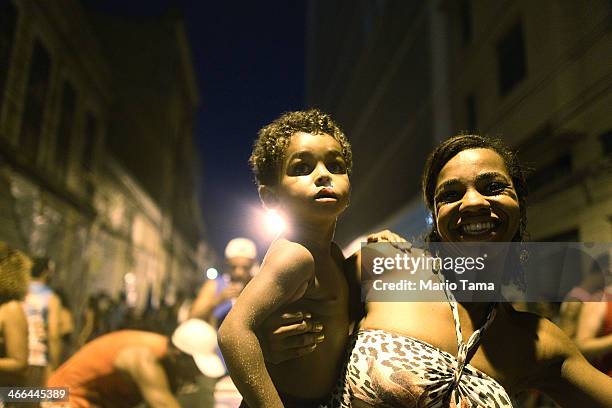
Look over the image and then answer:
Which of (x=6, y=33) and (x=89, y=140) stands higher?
(x=89, y=140)

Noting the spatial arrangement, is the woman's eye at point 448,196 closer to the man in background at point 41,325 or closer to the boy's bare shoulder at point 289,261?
the boy's bare shoulder at point 289,261

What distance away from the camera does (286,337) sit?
1.25m

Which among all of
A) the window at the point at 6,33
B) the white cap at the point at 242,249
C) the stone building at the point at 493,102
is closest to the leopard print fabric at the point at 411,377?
the stone building at the point at 493,102

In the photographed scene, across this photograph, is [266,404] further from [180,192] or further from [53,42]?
[180,192]

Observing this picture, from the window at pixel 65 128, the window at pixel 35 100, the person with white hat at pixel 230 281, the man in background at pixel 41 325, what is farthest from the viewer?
the window at pixel 65 128

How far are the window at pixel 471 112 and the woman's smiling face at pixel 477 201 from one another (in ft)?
4.74

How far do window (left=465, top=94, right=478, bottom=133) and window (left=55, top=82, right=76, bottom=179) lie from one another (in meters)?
10.8

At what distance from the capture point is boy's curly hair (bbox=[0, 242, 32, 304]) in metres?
2.68

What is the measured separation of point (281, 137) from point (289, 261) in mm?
358

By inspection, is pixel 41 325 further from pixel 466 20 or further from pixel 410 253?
pixel 466 20

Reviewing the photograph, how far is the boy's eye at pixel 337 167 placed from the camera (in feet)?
4.44

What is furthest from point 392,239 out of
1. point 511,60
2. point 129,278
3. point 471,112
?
point 129,278

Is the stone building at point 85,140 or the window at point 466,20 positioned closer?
the window at point 466,20

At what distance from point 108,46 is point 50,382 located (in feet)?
65.2
